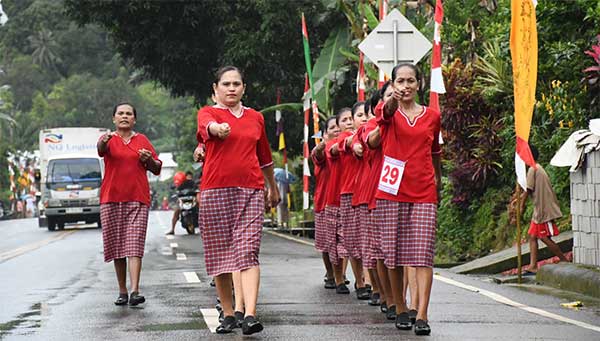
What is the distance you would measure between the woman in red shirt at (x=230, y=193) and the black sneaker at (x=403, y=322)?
3.61ft

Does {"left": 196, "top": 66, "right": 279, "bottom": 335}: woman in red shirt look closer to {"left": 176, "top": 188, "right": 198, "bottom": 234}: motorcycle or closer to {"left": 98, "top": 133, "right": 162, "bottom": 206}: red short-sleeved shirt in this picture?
{"left": 98, "top": 133, "right": 162, "bottom": 206}: red short-sleeved shirt

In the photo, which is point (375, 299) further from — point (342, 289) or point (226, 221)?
point (226, 221)

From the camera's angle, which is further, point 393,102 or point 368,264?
point 368,264

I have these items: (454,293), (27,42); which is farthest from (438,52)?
(27,42)

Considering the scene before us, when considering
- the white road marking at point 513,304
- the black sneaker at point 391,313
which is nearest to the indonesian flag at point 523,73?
the white road marking at point 513,304

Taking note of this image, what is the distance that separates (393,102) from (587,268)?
4.54m

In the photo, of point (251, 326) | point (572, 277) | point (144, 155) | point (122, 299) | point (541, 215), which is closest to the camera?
point (251, 326)

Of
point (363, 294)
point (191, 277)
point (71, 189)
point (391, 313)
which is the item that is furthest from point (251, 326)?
point (71, 189)

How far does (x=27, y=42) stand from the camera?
105 m

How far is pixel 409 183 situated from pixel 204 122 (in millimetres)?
1499

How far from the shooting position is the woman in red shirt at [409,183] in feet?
29.2

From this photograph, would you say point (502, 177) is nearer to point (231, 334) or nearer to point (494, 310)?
point (494, 310)

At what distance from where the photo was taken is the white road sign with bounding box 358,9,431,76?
16234 mm

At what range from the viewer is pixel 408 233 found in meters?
8.99
